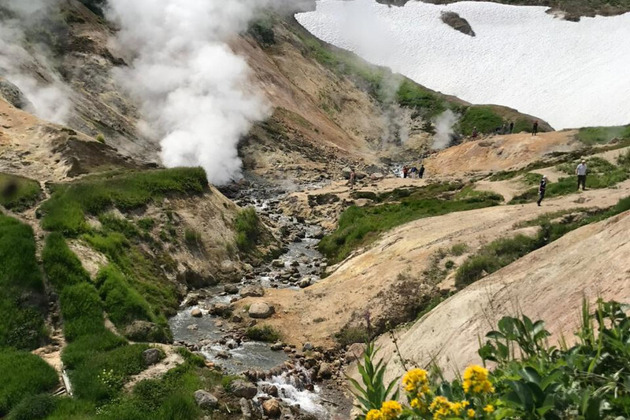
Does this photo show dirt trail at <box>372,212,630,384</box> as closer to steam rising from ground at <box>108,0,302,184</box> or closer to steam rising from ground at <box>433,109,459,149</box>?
steam rising from ground at <box>108,0,302,184</box>

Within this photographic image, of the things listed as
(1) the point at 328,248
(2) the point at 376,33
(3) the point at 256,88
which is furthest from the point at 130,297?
(2) the point at 376,33

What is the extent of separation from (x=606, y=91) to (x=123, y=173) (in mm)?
71170

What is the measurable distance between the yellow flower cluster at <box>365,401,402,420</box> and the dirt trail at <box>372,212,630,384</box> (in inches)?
226

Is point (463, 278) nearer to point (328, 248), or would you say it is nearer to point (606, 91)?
point (328, 248)

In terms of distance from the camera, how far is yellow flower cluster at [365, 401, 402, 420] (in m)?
3.89

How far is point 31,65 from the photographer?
41.2m

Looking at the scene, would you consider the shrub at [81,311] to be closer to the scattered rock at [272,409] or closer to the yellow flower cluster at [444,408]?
the scattered rock at [272,409]

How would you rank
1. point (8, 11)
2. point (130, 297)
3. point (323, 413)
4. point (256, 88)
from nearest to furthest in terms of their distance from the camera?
point (323, 413) → point (130, 297) → point (8, 11) → point (256, 88)

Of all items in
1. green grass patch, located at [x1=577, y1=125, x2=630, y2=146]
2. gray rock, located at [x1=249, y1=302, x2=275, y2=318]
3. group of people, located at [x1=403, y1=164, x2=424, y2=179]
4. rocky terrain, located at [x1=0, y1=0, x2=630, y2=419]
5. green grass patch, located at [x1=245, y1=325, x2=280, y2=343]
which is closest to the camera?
rocky terrain, located at [x1=0, y1=0, x2=630, y2=419]

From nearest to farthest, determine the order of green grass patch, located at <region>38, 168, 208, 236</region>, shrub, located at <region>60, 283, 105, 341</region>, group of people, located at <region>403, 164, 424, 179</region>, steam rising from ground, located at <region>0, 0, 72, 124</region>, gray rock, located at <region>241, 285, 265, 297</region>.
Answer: shrub, located at <region>60, 283, 105, 341</region>, green grass patch, located at <region>38, 168, 208, 236</region>, gray rock, located at <region>241, 285, 265, 297</region>, steam rising from ground, located at <region>0, 0, 72, 124</region>, group of people, located at <region>403, 164, 424, 179</region>

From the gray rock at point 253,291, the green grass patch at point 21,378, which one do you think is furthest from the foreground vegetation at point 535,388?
the gray rock at point 253,291

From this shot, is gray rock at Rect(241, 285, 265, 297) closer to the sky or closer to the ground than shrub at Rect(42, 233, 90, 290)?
closer to the ground

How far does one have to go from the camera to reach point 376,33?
107 metres

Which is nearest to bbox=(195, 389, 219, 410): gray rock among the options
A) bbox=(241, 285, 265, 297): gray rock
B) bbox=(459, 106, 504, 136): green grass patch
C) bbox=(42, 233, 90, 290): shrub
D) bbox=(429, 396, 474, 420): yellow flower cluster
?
bbox=(42, 233, 90, 290): shrub
